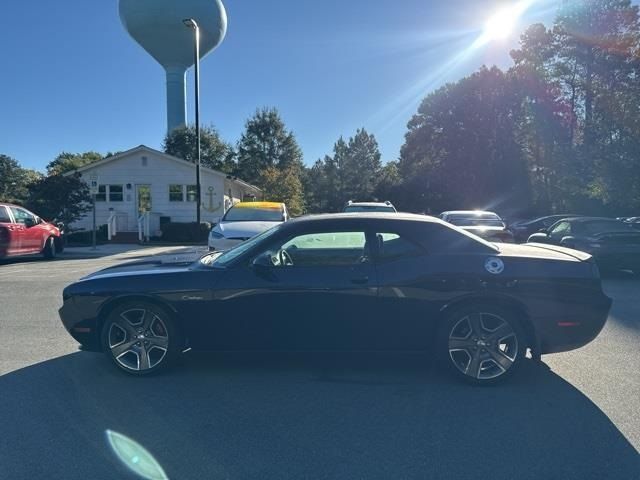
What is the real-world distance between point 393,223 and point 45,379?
347 centimetres

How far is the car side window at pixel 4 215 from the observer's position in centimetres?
1269

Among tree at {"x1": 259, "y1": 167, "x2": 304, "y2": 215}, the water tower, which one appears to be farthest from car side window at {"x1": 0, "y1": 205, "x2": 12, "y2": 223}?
tree at {"x1": 259, "y1": 167, "x2": 304, "y2": 215}

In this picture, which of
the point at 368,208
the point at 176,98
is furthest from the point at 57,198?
the point at 176,98

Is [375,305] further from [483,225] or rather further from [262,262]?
[483,225]

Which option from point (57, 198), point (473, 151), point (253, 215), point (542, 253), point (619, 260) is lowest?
point (619, 260)

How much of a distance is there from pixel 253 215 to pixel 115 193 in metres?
16.6

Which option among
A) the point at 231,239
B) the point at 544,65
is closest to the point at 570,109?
the point at 544,65

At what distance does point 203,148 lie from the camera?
41.1 m

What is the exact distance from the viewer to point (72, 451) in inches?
119

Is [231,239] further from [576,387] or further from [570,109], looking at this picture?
[570,109]

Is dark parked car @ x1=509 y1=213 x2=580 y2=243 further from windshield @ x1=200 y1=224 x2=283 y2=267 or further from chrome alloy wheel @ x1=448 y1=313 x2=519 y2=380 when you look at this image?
windshield @ x1=200 y1=224 x2=283 y2=267

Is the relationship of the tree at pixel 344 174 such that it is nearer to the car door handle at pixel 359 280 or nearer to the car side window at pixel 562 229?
the car side window at pixel 562 229

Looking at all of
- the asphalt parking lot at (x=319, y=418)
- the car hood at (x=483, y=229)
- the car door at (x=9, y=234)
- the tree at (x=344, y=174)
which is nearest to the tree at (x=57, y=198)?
the car door at (x=9, y=234)

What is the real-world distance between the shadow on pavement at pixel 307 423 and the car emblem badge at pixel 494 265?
1012 mm
